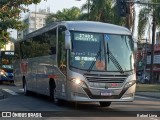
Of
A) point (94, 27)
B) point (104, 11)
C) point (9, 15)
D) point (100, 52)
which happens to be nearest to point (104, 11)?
point (104, 11)

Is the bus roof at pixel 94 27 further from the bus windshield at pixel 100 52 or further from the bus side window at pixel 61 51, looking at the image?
the bus side window at pixel 61 51

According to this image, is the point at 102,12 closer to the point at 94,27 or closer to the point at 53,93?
the point at 53,93

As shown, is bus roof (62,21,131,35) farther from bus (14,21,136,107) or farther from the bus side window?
the bus side window

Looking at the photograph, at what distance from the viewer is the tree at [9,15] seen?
69.1 ft

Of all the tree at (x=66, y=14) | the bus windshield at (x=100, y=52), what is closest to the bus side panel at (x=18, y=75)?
the bus windshield at (x=100, y=52)

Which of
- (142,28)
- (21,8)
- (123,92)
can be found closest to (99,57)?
(123,92)

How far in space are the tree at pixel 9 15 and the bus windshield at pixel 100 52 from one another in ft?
17.2

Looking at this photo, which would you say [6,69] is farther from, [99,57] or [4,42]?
[99,57]

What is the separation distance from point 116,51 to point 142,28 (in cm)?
3089

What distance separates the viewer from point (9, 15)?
21.8 metres

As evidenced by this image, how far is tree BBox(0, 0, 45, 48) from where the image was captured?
21062mm

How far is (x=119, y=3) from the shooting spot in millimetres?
26656

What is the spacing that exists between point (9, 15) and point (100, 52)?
7083mm

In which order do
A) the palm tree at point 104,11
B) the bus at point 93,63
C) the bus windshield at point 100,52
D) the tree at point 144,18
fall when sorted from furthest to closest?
the tree at point 144,18 → the palm tree at point 104,11 → the bus windshield at point 100,52 → the bus at point 93,63
